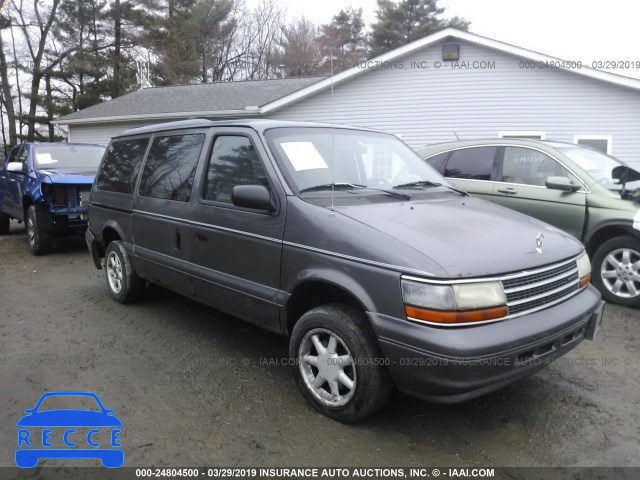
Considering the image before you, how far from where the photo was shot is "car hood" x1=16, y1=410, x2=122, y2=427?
2.99 meters

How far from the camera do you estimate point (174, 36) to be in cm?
3191

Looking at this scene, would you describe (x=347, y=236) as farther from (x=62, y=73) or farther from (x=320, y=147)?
(x=62, y=73)

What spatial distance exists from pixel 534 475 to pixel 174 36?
1357 inches

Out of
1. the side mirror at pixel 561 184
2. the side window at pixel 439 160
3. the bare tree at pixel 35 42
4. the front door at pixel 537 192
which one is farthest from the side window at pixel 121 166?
the bare tree at pixel 35 42

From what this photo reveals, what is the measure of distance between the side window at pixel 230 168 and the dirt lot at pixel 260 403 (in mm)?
1354

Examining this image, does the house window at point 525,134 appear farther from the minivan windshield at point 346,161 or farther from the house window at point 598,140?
the minivan windshield at point 346,161

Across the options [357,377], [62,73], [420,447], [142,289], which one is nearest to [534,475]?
[420,447]

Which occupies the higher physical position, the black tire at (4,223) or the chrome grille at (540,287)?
the chrome grille at (540,287)

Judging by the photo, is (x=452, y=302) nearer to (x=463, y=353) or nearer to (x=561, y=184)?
(x=463, y=353)

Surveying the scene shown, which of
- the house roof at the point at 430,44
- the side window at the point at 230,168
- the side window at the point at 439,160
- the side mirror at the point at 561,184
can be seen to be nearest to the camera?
the side window at the point at 230,168

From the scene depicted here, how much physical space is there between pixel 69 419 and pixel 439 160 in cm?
546

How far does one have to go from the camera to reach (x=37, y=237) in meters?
7.92

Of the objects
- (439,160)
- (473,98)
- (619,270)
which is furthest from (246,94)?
(619,270)

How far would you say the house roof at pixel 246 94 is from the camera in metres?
11.9
